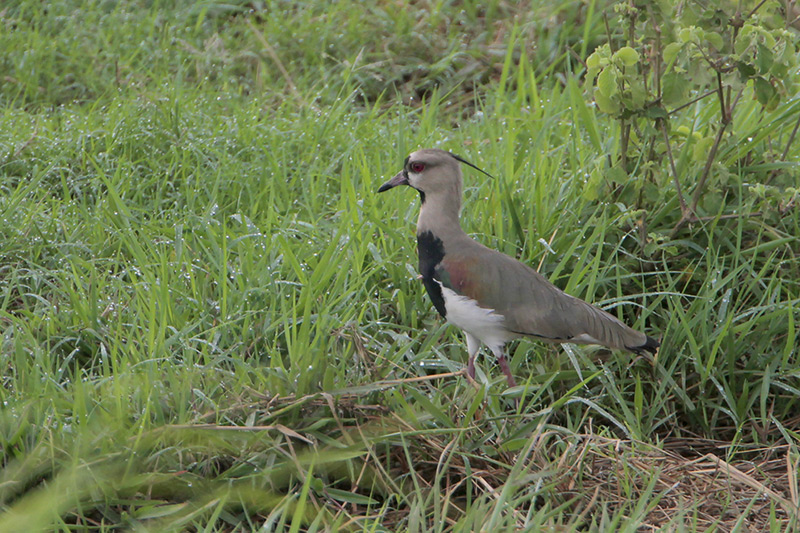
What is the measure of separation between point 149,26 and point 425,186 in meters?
3.05

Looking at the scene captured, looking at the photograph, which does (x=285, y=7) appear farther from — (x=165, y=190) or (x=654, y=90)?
(x=654, y=90)

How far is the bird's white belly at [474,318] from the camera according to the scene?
3.41 m

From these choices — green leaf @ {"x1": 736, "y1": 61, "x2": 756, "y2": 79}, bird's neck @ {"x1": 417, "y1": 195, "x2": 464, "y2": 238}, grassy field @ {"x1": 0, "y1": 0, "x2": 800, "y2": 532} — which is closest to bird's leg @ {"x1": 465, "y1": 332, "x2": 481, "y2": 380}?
grassy field @ {"x1": 0, "y1": 0, "x2": 800, "y2": 532}

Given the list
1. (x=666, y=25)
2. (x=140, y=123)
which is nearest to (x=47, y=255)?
(x=140, y=123)

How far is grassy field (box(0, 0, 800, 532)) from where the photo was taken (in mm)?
2893

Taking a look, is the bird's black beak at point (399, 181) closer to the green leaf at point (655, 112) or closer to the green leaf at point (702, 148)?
the green leaf at point (655, 112)

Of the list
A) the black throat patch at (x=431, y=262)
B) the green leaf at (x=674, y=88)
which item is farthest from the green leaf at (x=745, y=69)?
the black throat patch at (x=431, y=262)

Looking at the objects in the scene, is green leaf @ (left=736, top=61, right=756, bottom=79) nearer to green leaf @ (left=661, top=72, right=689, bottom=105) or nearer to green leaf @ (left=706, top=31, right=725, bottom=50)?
green leaf @ (left=706, top=31, right=725, bottom=50)

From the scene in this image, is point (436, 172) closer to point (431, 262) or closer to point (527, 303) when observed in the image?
point (431, 262)

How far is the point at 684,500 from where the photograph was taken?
3.15m

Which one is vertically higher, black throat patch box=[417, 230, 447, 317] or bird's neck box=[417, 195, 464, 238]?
bird's neck box=[417, 195, 464, 238]

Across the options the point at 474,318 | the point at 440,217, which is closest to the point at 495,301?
the point at 474,318

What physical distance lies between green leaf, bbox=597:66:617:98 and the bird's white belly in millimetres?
932

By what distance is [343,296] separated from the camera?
3.70 meters
